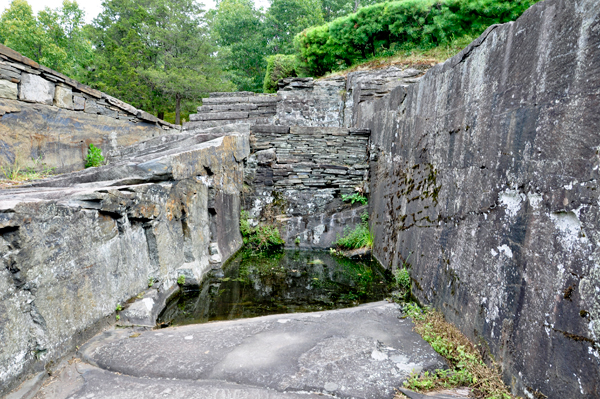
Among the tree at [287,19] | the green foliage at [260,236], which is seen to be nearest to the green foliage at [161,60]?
the tree at [287,19]

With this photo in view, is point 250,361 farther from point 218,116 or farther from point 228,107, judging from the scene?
point 228,107

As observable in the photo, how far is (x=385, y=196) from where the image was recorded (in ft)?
16.8

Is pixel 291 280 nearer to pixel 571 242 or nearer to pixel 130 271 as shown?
pixel 130 271

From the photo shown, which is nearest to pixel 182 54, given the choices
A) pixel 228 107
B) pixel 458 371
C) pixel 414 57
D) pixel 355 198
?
pixel 228 107

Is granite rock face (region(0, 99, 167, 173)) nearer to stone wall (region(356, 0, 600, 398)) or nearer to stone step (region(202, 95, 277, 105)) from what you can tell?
stone step (region(202, 95, 277, 105))

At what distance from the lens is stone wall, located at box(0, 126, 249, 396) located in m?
1.97

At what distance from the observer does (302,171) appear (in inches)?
252

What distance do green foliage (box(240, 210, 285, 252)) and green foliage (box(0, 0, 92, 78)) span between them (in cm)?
1583

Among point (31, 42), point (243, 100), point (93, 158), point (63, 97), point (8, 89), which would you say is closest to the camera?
point (8, 89)

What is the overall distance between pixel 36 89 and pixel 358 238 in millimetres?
5829

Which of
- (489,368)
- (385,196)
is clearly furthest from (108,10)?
(489,368)

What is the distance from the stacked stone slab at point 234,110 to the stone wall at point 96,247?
13.6 feet

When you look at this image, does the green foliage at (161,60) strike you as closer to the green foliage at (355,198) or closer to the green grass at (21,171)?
the green grass at (21,171)

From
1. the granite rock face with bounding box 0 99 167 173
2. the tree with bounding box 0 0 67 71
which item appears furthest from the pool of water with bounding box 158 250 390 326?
the tree with bounding box 0 0 67 71
